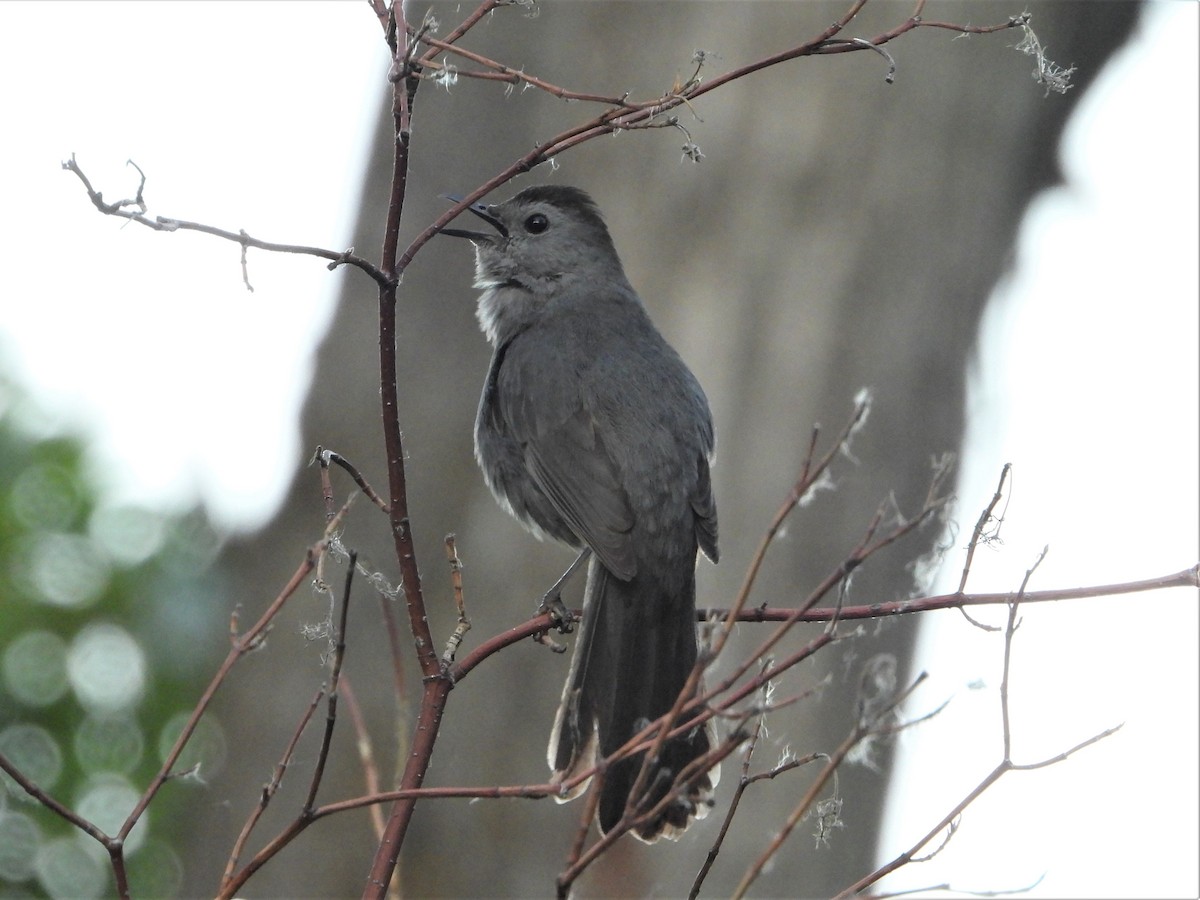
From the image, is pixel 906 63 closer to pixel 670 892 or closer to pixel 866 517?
pixel 866 517

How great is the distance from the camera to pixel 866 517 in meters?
6.68

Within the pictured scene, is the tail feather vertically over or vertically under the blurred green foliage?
under

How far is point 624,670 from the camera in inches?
139

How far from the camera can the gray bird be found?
3.52 metres

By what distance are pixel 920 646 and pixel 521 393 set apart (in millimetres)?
3886

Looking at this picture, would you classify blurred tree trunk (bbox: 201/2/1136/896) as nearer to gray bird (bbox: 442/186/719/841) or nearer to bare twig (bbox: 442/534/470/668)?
gray bird (bbox: 442/186/719/841)

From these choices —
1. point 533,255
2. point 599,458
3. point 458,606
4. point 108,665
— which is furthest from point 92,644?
point 458,606

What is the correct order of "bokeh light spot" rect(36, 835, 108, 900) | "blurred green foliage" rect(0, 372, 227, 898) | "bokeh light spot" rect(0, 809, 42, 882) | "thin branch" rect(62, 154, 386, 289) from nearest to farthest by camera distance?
"thin branch" rect(62, 154, 386, 289) → "bokeh light spot" rect(36, 835, 108, 900) → "bokeh light spot" rect(0, 809, 42, 882) → "blurred green foliage" rect(0, 372, 227, 898)

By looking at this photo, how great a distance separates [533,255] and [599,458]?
3.49ft

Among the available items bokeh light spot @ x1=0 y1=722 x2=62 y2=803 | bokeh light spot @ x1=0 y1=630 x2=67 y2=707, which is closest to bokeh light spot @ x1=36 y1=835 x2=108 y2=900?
bokeh light spot @ x1=0 y1=722 x2=62 y2=803

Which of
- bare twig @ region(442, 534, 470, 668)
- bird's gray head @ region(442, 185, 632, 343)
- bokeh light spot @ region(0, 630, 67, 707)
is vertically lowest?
bare twig @ region(442, 534, 470, 668)

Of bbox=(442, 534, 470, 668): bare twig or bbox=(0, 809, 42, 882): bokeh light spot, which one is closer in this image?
bbox=(442, 534, 470, 668): bare twig

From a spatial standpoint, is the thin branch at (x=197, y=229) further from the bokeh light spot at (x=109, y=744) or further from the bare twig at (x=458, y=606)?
the bokeh light spot at (x=109, y=744)

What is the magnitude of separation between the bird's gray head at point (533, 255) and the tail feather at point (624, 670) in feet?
3.91
